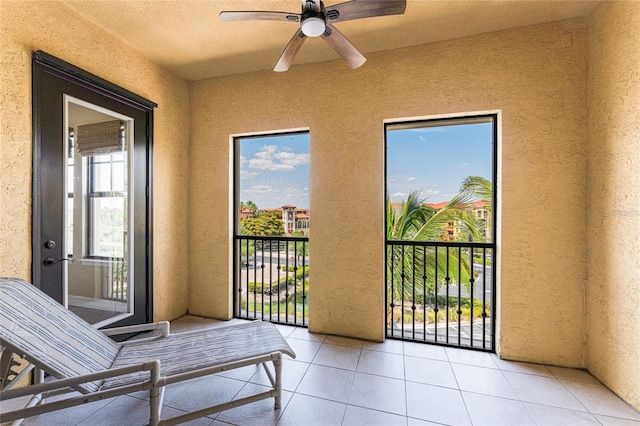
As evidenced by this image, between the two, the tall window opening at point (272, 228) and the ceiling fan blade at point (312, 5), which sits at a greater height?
the ceiling fan blade at point (312, 5)

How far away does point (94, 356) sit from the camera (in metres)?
1.61

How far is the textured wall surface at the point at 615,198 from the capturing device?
1779 mm

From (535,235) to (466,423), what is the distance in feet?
5.15

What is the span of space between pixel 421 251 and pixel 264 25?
2545 millimetres

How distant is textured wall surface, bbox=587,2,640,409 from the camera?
1779 mm

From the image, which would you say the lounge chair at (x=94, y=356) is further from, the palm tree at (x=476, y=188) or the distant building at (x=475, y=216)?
the palm tree at (x=476, y=188)

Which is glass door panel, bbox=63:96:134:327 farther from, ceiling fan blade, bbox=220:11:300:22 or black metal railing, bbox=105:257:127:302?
ceiling fan blade, bbox=220:11:300:22

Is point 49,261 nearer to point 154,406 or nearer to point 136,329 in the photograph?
point 136,329

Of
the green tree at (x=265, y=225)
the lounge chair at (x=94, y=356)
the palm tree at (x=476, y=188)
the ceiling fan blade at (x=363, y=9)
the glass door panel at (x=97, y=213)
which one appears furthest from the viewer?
the green tree at (x=265, y=225)

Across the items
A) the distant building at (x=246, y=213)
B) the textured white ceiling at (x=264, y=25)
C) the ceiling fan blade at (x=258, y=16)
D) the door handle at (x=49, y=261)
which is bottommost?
the door handle at (x=49, y=261)

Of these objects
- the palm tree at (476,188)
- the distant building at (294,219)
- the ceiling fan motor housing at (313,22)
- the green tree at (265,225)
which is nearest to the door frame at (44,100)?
the green tree at (265,225)

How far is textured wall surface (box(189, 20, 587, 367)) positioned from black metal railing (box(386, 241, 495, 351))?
0.78ft

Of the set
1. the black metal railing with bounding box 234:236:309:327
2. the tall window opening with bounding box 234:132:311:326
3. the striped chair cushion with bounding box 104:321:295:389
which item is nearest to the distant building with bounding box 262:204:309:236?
the tall window opening with bounding box 234:132:311:326

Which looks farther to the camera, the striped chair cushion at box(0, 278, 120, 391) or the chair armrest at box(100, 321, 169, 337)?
the chair armrest at box(100, 321, 169, 337)
